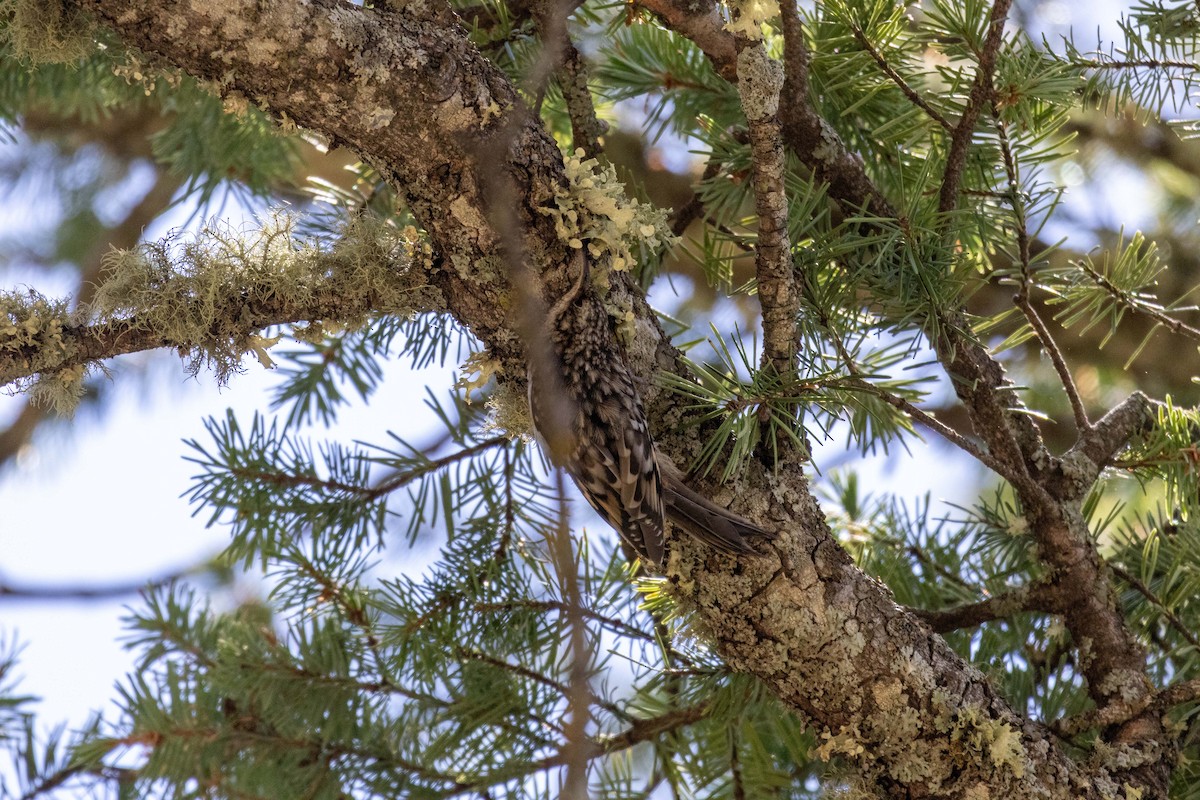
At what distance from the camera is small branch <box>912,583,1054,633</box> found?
109cm

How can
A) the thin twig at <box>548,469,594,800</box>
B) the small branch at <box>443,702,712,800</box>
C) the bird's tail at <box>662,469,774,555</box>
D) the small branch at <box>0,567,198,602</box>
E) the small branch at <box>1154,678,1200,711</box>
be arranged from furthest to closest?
1. the small branch at <box>0,567,198,602</box>
2. the small branch at <box>443,702,712,800</box>
3. the small branch at <box>1154,678,1200,711</box>
4. the bird's tail at <box>662,469,774,555</box>
5. the thin twig at <box>548,469,594,800</box>

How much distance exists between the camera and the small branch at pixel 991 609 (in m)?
1.09

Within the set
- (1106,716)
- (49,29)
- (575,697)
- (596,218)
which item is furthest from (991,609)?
(49,29)

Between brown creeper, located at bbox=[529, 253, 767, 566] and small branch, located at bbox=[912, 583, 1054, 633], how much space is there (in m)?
0.34

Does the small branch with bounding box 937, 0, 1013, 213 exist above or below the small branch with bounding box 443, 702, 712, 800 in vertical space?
above

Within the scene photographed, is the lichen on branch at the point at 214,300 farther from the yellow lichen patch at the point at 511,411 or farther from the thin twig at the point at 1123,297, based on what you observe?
the thin twig at the point at 1123,297

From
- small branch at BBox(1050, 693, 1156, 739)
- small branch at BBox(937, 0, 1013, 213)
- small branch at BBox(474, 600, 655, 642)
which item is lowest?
small branch at BBox(1050, 693, 1156, 739)

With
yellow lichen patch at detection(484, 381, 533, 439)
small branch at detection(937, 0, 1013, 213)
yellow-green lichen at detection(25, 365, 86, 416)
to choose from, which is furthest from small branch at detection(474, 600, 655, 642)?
small branch at detection(937, 0, 1013, 213)

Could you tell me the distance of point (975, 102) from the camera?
953 mm

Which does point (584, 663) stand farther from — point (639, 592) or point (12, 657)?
point (12, 657)

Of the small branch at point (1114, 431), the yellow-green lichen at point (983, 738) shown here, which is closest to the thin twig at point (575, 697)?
the yellow-green lichen at point (983, 738)

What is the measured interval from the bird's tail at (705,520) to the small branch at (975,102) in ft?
1.28

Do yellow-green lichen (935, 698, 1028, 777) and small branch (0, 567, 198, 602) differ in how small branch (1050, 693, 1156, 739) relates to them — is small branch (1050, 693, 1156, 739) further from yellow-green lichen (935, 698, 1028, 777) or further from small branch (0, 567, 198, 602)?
small branch (0, 567, 198, 602)

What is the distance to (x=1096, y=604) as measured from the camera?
Answer: 1.07 m
